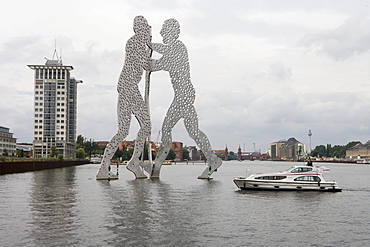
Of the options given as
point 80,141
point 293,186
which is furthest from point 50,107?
point 293,186

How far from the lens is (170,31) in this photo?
40.1 meters

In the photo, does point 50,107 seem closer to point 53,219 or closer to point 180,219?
point 53,219

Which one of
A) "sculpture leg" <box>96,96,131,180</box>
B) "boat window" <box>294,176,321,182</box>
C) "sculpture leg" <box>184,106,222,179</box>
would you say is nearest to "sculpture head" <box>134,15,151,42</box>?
"sculpture leg" <box>96,96,131,180</box>

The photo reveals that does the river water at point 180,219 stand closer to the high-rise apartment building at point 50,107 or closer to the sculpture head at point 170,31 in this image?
the sculpture head at point 170,31

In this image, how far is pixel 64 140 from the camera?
129500 mm

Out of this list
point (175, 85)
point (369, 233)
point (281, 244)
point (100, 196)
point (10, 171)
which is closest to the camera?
point (281, 244)

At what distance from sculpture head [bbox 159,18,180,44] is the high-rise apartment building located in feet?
305

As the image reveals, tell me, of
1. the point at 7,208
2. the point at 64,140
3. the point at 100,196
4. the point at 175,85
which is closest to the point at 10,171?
the point at 175,85

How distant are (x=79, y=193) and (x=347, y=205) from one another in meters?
16.8

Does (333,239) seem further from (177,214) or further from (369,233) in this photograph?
(177,214)

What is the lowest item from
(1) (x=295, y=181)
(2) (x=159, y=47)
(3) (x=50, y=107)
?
(1) (x=295, y=181)

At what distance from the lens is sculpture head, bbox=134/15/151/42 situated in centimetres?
3944

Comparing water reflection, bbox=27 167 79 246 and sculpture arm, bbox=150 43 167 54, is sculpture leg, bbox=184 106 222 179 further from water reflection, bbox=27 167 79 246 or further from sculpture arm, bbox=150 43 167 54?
water reflection, bbox=27 167 79 246

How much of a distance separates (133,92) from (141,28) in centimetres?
578
